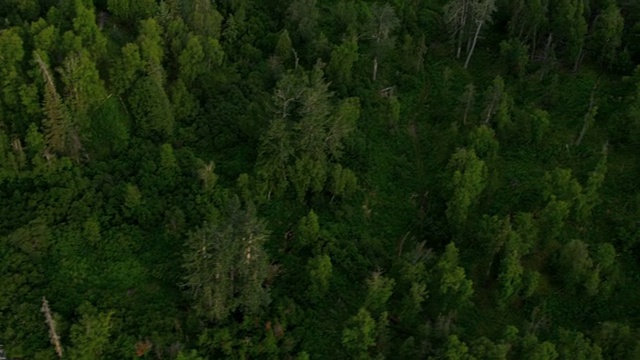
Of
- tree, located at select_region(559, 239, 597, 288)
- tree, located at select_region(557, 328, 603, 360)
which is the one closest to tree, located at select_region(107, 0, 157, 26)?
tree, located at select_region(559, 239, 597, 288)

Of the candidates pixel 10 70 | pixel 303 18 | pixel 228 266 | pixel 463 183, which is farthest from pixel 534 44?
pixel 10 70

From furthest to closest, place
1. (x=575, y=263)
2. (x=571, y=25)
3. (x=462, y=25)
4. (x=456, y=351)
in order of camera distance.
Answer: (x=462, y=25)
(x=571, y=25)
(x=575, y=263)
(x=456, y=351)

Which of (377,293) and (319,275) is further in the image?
(319,275)

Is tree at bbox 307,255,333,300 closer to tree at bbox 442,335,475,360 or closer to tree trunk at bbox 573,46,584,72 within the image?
tree at bbox 442,335,475,360

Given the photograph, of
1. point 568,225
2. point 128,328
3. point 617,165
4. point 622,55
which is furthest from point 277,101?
point 622,55

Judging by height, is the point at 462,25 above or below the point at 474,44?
above

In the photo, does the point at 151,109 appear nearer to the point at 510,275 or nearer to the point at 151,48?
the point at 151,48

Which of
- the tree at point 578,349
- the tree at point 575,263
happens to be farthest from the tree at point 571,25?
the tree at point 578,349
